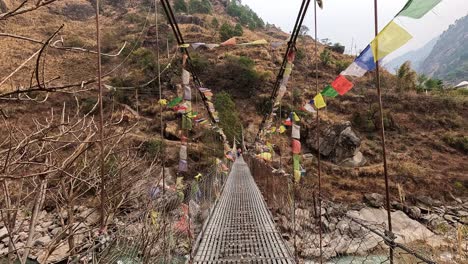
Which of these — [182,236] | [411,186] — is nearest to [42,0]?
[182,236]

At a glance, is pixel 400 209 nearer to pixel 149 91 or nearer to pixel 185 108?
pixel 185 108

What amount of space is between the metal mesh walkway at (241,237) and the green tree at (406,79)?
2581 centimetres

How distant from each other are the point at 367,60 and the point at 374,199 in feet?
41.0

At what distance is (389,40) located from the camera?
1543mm

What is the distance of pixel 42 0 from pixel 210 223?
4.36 meters

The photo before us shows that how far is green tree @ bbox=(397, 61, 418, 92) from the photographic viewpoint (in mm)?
25531

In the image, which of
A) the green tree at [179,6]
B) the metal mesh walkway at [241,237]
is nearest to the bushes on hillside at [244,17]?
the green tree at [179,6]

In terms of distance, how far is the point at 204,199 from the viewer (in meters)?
4.62

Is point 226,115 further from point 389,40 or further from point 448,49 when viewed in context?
point 448,49

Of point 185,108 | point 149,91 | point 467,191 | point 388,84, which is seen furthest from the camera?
point 388,84

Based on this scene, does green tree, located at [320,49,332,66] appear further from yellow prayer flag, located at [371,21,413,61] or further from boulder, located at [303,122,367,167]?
yellow prayer flag, located at [371,21,413,61]

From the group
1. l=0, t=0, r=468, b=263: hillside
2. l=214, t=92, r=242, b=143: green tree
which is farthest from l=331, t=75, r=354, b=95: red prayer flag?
l=214, t=92, r=242, b=143: green tree

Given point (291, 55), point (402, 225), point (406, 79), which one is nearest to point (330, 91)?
point (291, 55)

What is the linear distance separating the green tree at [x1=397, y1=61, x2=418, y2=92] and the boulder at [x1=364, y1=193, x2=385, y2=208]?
1703 cm
